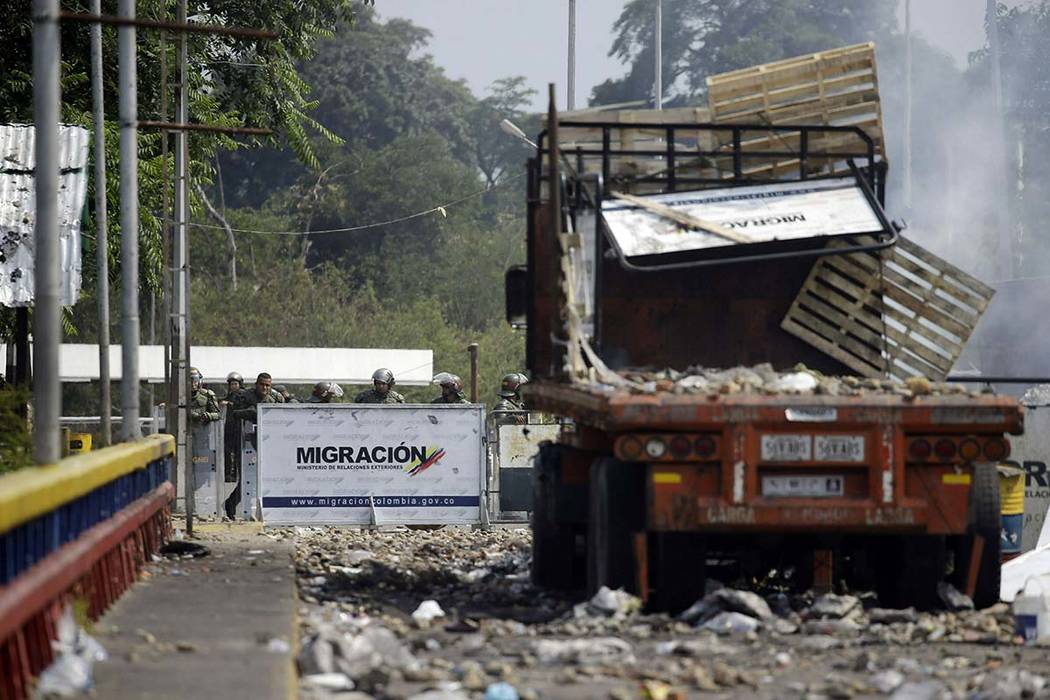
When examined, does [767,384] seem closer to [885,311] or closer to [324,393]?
[885,311]

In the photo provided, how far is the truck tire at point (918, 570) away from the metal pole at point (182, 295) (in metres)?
8.52

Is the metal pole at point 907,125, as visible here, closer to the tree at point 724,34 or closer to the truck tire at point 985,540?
the tree at point 724,34

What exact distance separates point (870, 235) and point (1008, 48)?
7223 centimetres

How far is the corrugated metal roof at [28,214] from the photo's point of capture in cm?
2086

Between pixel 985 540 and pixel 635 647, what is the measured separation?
2.55 metres

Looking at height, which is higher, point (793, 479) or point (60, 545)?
point (793, 479)

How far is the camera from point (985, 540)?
1132 centimetres

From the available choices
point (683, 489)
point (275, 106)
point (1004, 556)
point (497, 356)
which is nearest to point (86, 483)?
point (683, 489)

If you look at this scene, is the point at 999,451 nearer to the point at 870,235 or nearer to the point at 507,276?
the point at 870,235

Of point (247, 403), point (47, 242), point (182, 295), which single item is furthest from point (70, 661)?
point (247, 403)

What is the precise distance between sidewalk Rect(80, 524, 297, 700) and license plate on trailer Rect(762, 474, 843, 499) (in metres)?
2.64

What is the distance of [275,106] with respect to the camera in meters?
34.6

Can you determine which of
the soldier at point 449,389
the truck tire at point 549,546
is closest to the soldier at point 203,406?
the soldier at point 449,389

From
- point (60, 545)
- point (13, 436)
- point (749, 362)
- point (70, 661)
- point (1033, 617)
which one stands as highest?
point (749, 362)
